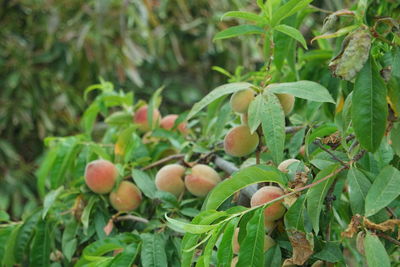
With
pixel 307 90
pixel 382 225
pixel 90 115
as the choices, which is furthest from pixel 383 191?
pixel 90 115

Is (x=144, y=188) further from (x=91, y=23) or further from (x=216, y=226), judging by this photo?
(x=91, y=23)

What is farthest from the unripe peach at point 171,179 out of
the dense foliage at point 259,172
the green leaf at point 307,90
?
the green leaf at point 307,90

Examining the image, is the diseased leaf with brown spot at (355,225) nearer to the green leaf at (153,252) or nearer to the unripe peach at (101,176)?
the green leaf at (153,252)

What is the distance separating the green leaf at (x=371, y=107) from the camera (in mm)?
Answer: 428

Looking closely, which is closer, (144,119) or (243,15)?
(243,15)

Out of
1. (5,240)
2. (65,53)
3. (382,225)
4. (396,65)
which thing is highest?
(396,65)

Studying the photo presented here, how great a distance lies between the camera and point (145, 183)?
71 cm

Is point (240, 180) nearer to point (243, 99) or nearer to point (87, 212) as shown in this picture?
point (243, 99)

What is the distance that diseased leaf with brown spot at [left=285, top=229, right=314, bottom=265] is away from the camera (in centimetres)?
47

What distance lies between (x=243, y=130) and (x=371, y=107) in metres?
0.20

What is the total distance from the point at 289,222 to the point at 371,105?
0.13 metres

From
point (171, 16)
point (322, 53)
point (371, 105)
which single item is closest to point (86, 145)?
point (322, 53)

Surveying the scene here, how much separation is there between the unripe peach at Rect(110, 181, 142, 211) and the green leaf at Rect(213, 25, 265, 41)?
0.83ft

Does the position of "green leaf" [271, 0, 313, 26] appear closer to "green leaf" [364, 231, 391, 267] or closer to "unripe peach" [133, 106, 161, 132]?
"green leaf" [364, 231, 391, 267]
